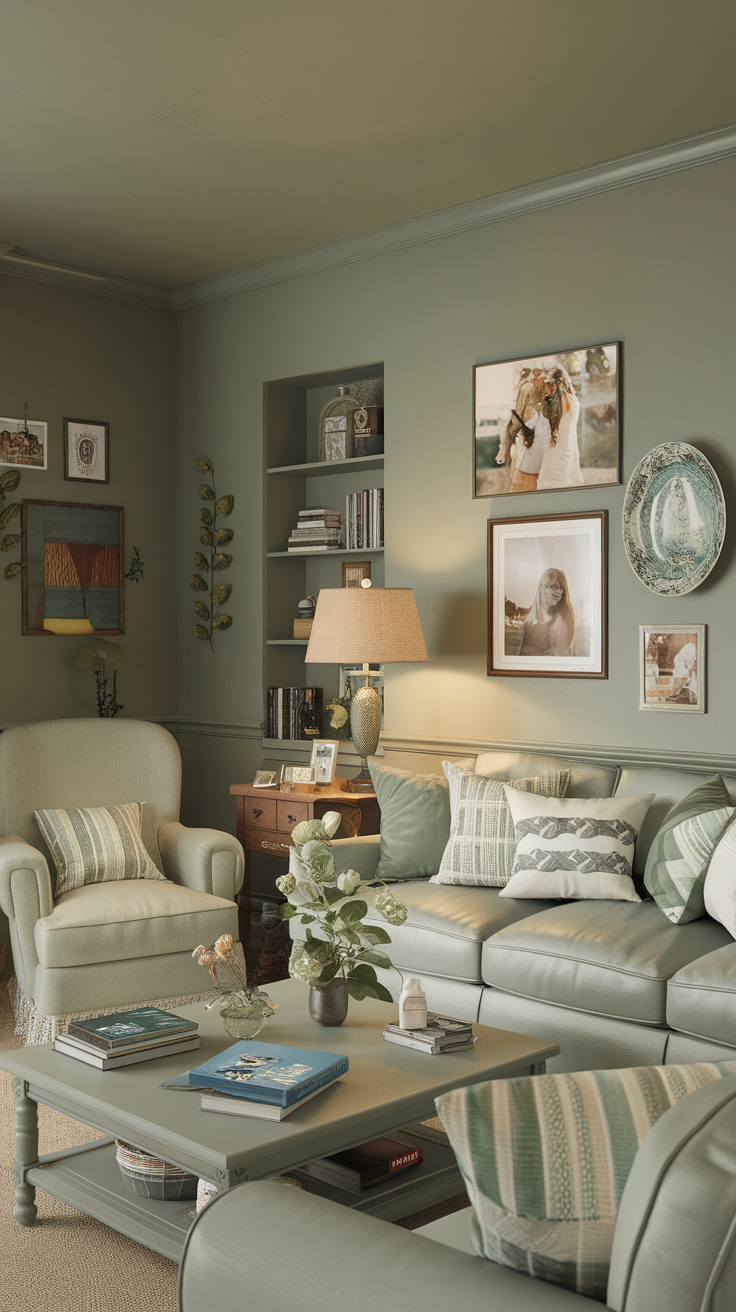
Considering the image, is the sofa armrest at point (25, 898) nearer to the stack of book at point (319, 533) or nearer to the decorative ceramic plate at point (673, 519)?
the stack of book at point (319, 533)

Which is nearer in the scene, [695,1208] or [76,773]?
[695,1208]

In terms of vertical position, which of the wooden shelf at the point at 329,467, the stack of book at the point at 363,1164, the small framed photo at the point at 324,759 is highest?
the wooden shelf at the point at 329,467

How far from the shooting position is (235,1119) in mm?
2186

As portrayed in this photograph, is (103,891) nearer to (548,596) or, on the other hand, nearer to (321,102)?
(548,596)

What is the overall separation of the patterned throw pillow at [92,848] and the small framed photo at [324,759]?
85 cm

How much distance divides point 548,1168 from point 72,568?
462 centimetres

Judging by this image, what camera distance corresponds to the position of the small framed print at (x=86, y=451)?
17.6 ft

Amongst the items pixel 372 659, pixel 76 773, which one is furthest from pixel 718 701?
pixel 76 773

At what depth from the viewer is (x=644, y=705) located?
13.4 feet

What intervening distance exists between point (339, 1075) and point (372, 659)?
2.14 metres

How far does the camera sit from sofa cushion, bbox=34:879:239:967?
3.63m

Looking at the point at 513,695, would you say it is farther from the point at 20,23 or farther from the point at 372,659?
the point at 20,23

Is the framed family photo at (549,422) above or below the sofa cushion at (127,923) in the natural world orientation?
above

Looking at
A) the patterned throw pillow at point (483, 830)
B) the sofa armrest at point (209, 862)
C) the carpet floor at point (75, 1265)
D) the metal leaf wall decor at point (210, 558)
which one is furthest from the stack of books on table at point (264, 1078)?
the metal leaf wall decor at point (210, 558)
